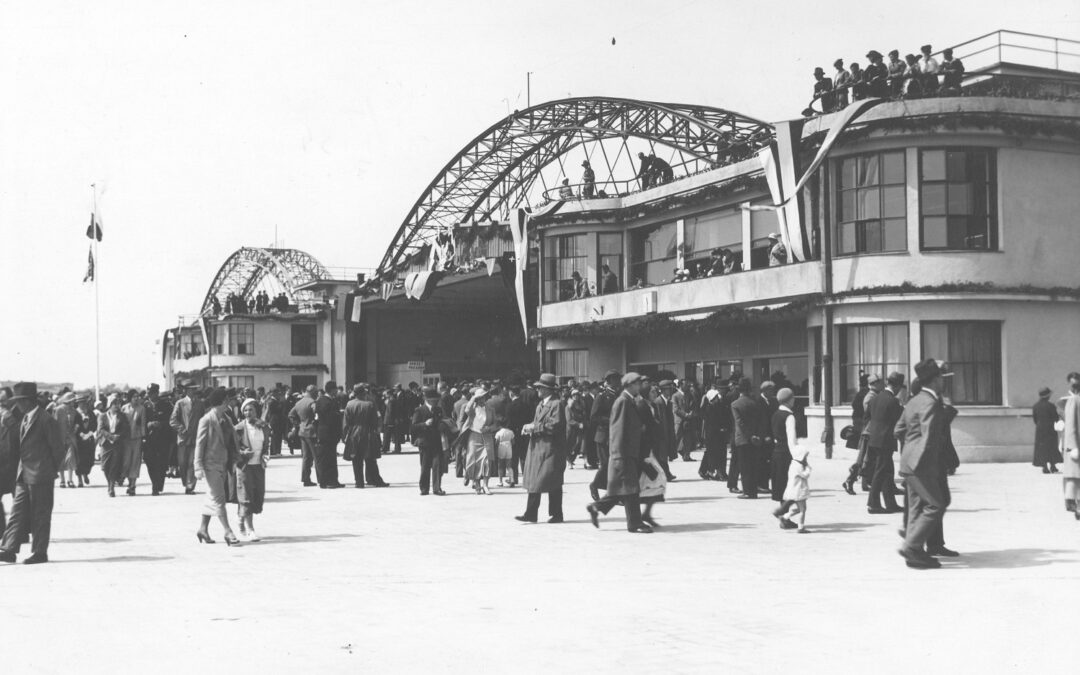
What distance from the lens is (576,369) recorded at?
1476 inches

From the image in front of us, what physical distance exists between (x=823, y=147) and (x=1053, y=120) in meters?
4.66

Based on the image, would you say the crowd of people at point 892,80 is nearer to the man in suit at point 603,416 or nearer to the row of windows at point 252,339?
the man in suit at point 603,416

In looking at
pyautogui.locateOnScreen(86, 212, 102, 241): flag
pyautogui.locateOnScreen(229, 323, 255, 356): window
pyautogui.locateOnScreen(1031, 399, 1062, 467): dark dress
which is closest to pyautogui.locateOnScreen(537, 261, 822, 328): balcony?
pyautogui.locateOnScreen(1031, 399, 1062, 467): dark dress

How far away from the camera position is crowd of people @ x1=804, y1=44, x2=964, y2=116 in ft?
77.6

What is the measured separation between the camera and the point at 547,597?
29.0ft

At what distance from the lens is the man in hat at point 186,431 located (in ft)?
61.4

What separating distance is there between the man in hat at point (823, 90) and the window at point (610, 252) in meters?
11.1

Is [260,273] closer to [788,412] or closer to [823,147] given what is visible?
[823,147]

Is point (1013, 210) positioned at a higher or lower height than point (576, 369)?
higher

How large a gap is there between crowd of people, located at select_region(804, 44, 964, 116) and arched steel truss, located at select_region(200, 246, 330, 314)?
53.4 metres

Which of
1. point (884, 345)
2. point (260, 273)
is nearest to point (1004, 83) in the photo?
point (884, 345)

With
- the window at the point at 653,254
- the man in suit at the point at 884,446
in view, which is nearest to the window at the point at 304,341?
the window at the point at 653,254

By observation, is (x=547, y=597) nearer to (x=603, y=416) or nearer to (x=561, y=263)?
(x=603, y=416)

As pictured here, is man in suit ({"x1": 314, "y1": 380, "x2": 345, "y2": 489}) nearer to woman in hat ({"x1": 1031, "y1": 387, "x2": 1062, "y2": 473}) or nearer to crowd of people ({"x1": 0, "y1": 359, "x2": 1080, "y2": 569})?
crowd of people ({"x1": 0, "y1": 359, "x2": 1080, "y2": 569})
